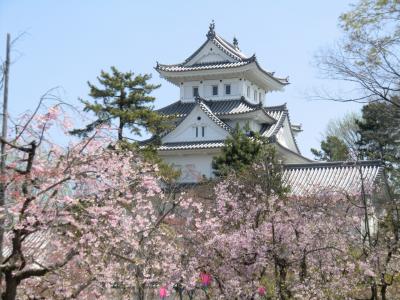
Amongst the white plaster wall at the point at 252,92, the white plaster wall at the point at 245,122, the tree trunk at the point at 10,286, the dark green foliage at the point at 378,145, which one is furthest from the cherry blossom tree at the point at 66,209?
the white plaster wall at the point at 252,92

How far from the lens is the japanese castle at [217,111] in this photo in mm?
33969

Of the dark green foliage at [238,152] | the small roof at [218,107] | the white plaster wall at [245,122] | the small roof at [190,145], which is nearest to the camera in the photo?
the dark green foliage at [238,152]

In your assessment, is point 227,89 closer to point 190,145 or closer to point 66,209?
point 190,145

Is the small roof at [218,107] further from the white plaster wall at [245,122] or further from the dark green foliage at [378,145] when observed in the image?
the dark green foliage at [378,145]

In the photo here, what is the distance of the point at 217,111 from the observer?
3703 centimetres

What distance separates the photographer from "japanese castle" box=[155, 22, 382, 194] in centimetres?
3397

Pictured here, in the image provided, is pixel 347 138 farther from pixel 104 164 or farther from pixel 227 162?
pixel 104 164

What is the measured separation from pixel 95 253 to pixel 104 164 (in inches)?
44.6

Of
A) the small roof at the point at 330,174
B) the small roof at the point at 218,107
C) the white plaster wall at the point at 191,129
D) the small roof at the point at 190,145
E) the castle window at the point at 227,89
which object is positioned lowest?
the small roof at the point at 330,174

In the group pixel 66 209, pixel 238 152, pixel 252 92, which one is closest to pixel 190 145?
pixel 238 152

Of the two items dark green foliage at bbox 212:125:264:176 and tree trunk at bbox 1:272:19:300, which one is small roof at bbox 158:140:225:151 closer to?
dark green foliage at bbox 212:125:264:176

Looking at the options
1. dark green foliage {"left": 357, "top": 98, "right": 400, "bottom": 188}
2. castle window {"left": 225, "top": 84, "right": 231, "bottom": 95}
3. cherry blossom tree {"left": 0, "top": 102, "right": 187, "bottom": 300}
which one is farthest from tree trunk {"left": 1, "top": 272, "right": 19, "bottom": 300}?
castle window {"left": 225, "top": 84, "right": 231, "bottom": 95}

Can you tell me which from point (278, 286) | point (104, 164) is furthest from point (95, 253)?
point (278, 286)

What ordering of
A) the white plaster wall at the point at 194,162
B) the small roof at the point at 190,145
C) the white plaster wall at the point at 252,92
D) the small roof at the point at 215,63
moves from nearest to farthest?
the small roof at the point at 190,145, the white plaster wall at the point at 194,162, the small roof at the point at 215,63, the white plaster wall at the point at 252,92
